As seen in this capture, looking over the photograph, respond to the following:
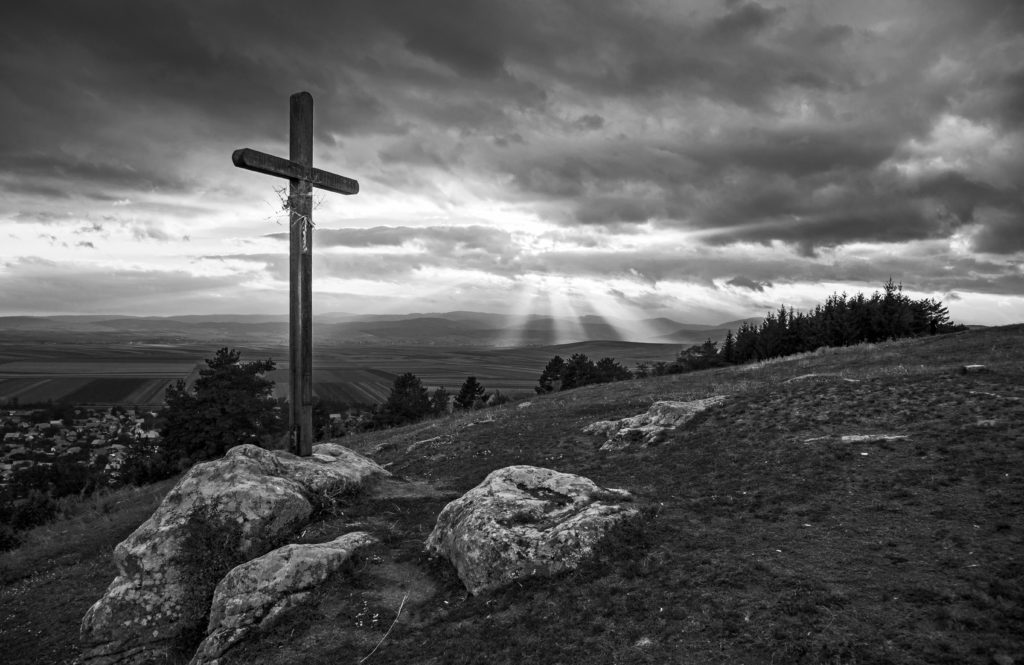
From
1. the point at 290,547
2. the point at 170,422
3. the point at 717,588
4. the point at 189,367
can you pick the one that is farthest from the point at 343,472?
the point at 189,367

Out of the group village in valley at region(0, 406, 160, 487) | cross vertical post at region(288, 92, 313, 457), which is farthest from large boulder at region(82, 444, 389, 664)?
village in valley at region(0, 406, 160, 487)

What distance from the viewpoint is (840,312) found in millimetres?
79750

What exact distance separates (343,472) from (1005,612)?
10.8 m

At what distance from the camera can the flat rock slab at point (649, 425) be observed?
1460 centimetres

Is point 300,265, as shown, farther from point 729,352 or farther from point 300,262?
point 729,352

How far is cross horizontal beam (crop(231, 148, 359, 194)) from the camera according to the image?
11.4 metres

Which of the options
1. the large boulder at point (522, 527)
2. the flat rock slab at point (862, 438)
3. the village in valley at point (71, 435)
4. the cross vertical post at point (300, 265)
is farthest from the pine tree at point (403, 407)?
the large boulder at point (522, 527)

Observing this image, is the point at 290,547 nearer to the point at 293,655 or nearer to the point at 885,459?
the point at 293,655

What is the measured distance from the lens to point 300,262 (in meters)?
12.6

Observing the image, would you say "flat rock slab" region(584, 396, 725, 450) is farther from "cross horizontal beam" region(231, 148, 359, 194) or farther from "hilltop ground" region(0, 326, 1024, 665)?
"cross horizontal beam" region(231, 148, 359, 194)

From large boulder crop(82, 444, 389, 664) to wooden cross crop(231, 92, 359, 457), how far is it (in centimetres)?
174

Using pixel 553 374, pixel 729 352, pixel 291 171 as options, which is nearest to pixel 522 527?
pixel 291 171

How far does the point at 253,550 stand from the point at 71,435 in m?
75.2

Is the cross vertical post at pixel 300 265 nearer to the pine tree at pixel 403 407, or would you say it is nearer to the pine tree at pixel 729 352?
the pine tree at pixel 403 407
